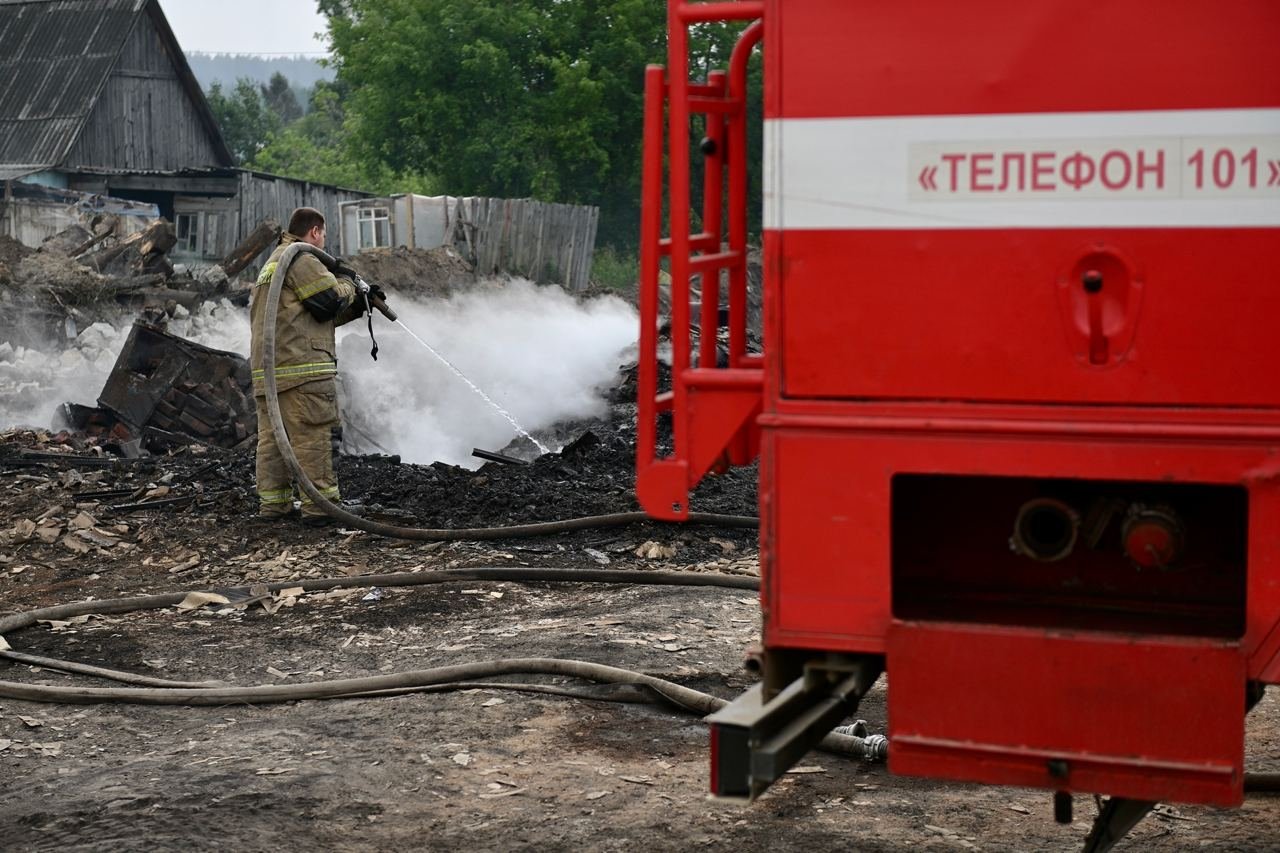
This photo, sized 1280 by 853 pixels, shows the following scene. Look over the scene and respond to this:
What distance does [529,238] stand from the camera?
98.6 feet

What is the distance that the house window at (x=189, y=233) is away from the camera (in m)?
30.2

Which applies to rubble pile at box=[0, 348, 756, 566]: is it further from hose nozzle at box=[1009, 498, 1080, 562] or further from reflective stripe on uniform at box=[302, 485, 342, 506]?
hose nozzle at box=[1009, 498, 1080, 562]

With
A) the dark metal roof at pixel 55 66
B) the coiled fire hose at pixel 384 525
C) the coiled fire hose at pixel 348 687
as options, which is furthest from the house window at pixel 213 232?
the coiled fire hose at pixel 348 687

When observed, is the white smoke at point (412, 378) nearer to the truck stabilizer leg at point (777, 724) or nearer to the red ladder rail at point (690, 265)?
the red ladder rail at point (690, 265)

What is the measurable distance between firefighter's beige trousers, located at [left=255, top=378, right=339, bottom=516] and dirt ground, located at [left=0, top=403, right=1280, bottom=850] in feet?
0.81

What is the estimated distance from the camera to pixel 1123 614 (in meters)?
3.46

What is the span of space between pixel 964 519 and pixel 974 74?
1.13 meters

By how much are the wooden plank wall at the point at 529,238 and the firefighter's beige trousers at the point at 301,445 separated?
57.5ft

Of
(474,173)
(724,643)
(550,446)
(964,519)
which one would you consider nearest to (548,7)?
(474,173)

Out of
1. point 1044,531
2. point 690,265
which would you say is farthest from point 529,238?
point 1044,531

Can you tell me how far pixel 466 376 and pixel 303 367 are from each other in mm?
7606

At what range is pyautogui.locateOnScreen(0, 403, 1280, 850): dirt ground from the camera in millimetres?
4613

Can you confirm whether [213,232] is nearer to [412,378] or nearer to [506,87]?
[506,87]

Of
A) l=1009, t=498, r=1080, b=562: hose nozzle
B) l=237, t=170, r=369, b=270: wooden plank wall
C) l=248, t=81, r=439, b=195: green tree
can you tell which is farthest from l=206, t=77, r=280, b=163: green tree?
l=1009, t=498, r=1080, b=562: hose nozzle
